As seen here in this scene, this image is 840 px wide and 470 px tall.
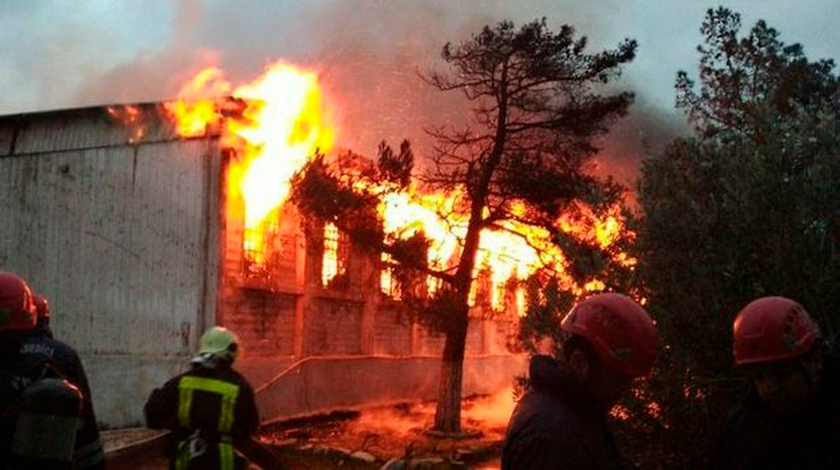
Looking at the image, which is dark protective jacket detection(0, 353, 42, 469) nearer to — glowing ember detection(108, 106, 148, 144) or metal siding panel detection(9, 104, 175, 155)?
metal siding panel detection(9, 104, 175, 155)

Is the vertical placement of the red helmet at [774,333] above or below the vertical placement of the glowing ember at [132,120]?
below

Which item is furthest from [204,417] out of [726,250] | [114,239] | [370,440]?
[114,239]

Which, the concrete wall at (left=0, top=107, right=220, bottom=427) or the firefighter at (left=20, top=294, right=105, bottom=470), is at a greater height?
the concrete wall at (left=0, top=107, right=220, bottom=427)

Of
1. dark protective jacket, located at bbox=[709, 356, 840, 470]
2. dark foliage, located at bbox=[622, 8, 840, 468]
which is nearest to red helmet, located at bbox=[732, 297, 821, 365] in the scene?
dark protective jacket, located at bbox=[709, 356, 840, 470]

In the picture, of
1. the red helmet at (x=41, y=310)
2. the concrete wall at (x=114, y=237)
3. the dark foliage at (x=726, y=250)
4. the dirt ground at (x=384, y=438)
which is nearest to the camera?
the red helmet at (x=41, y=310)

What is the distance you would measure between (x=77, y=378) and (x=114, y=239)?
985 cm

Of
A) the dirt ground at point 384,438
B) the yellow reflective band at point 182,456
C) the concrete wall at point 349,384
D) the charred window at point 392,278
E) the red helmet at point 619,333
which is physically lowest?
the dirt ground at point 384,438

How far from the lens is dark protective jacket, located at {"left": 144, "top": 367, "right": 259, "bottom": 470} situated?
491 cm

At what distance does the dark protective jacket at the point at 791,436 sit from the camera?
9.98 feet

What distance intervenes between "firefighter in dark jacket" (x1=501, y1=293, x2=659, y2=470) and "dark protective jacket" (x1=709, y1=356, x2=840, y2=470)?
96 cm

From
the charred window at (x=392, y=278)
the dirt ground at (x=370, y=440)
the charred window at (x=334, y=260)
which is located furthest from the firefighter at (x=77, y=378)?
the charred window at (x=334, y=260)

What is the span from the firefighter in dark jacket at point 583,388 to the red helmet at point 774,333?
33.8 inches

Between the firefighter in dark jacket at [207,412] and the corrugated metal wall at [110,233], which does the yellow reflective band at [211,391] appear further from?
the corrugated metal wall at [110,233]

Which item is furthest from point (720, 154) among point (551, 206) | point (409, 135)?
point (409, 135)
